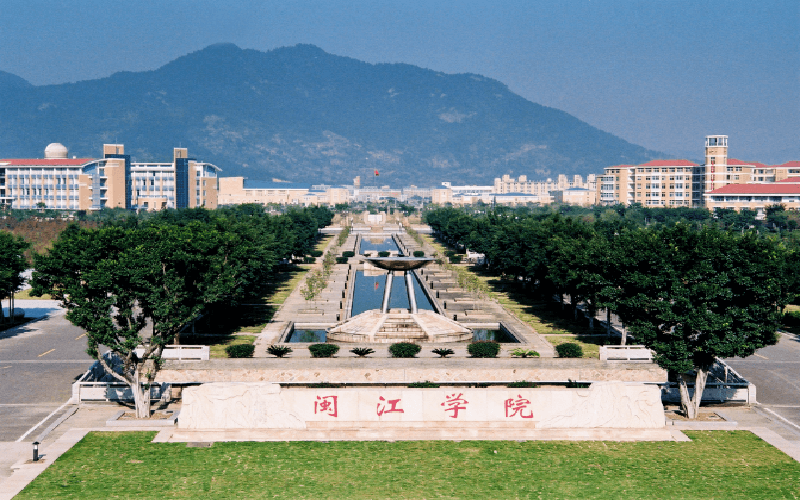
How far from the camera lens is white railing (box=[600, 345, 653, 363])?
1411 inches

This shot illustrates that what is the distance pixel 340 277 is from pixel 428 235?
71924 mm

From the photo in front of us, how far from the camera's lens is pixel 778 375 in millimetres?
36344

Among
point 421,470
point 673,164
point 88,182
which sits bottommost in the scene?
point 421,470

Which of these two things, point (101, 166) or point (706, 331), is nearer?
point (706, 331)

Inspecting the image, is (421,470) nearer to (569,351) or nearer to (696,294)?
(696,294)

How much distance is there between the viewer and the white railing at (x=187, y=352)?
117 ft

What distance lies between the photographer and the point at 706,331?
28344mm

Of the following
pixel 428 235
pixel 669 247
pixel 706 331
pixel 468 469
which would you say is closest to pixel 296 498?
pixel 468 469

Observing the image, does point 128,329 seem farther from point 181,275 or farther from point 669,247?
point 669,247

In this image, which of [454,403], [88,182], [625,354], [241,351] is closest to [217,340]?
[241,351]

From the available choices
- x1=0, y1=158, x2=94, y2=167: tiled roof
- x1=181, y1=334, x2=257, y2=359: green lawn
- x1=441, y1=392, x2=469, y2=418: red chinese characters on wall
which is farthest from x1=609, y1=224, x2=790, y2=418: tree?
x1=0, y1=158, x2=94, y2=167: tiled roof

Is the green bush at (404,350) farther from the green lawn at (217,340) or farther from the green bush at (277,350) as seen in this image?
the green lawn at (217,340)

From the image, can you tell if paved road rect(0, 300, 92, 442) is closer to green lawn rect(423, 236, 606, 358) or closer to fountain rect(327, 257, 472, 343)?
fountain rect(327, 257, 472, 343)

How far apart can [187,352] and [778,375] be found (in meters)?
25.5
